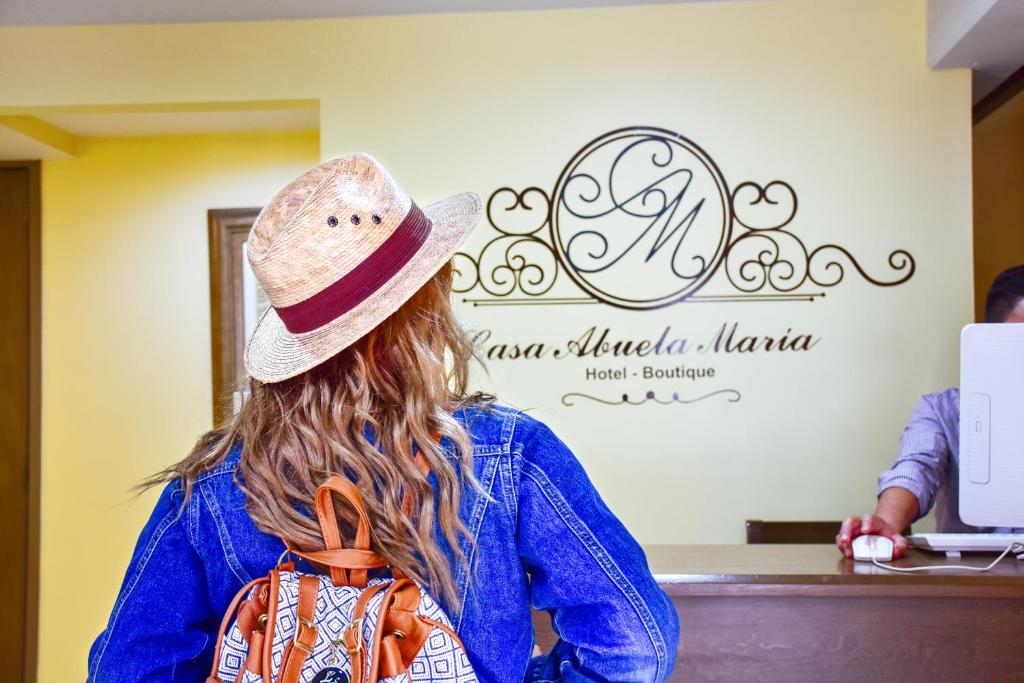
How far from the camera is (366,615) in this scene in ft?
2.85

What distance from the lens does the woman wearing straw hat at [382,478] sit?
0.92 metres

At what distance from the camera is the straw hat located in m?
0.93

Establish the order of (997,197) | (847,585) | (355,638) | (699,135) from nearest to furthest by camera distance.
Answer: (355,638), (847,585), (699,135), (997,197)

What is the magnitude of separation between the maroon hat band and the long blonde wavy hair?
38mm

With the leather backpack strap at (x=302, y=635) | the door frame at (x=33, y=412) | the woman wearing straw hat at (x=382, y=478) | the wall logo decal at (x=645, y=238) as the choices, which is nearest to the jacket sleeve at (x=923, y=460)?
the wall logo decal at (x=645, y=238)

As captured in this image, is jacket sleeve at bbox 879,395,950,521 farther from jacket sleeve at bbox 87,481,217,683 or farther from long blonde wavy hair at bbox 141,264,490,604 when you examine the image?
jacket sleeve at bbox 87,481,217,683

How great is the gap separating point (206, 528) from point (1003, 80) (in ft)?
9.91

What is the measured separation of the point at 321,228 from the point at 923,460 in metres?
1.83

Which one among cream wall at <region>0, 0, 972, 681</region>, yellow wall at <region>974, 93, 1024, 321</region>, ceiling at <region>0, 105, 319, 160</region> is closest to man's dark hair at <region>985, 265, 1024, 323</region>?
cream wall at <region>0, 0, 972, 681</region>

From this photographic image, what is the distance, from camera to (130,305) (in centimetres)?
414

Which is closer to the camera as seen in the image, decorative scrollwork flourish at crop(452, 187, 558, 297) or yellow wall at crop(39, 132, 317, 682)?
decorative scrollwork flourish at crop(452, 187, 558, 297)

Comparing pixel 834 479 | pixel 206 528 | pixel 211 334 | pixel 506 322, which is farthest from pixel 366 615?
pixel 211 334

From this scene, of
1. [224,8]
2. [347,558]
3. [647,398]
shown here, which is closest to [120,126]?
[224,8]

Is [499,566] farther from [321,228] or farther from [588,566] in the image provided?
[321,228]
